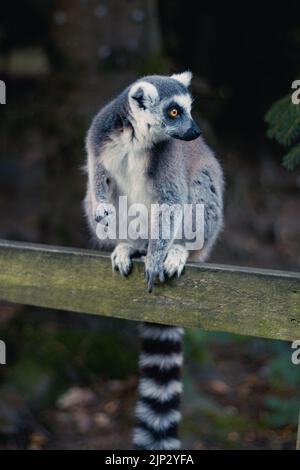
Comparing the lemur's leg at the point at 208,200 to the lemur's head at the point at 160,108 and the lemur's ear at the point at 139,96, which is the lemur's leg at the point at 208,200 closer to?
the lemur's head at the point at 160,108

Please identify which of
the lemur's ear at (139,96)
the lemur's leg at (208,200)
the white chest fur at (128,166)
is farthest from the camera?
the lemur's leg at (208,200)

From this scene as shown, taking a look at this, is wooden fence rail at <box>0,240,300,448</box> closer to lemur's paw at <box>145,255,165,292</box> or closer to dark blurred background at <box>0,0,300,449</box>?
lemur's paw at <box>145,255,165,292</box>

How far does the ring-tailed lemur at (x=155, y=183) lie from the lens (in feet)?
11.0

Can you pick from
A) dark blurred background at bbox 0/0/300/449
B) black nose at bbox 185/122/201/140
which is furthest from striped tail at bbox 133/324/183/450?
dark blurred background at bbox 0/0/300/449

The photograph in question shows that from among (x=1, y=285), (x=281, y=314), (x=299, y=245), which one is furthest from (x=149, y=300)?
(x=299, y=245)

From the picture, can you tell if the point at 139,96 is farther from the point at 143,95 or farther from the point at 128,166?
the point at 128,166

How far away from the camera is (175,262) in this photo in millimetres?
3199

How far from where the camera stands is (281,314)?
2.83 metres

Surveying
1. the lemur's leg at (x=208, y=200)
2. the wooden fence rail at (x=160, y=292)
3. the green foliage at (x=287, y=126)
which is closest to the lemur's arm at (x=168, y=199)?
the lemur's leg at (x=208, y=200)

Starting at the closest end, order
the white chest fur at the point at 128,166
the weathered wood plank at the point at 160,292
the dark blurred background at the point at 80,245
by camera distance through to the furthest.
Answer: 1. the weathered wood plank at the point at 160,292
2. the white chest fur at the point at 128,166
3. the dark blurred background at the point at 80,245

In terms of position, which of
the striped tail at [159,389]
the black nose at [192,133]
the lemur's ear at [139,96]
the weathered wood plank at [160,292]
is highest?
the lemur's ear at [139,96]

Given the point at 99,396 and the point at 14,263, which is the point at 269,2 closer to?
the point at 99,396

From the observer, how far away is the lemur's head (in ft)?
11.5

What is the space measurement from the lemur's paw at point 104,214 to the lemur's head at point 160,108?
0.42 m
